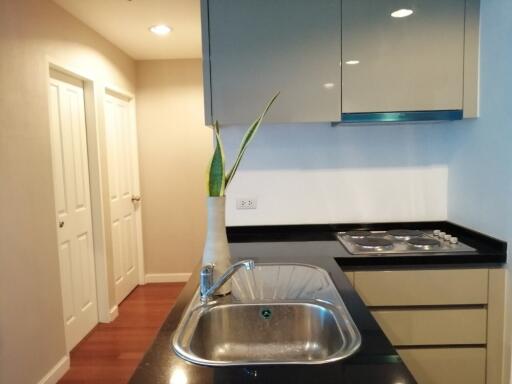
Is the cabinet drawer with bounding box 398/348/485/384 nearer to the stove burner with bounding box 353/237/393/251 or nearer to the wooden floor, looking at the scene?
the stove burner with bounding box 353/237/393/251

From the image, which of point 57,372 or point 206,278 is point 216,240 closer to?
point 206,278

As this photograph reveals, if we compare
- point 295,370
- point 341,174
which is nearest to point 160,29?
point 341,174

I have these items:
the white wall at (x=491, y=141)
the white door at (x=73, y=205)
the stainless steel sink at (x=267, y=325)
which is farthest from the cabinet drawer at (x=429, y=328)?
the white door at (x=73, y=205)

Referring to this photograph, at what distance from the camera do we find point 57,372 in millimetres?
2338

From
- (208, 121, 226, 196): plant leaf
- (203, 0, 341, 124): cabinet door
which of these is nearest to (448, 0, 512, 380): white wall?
(203, 0, 341, 124): cabinet door

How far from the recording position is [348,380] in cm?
78

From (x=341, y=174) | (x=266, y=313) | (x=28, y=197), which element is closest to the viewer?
(x=266, y=313)

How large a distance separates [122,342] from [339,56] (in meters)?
2.43

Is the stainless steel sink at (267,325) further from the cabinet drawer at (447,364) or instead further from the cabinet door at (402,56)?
the cabinet door at (402,56)

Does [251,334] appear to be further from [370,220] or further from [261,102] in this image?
[370,220]

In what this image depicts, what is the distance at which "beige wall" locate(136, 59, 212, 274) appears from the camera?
12.6 ft

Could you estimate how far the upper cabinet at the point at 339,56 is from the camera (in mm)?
1847

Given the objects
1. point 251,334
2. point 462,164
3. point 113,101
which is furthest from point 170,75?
point 251,334

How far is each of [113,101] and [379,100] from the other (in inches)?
97.1
